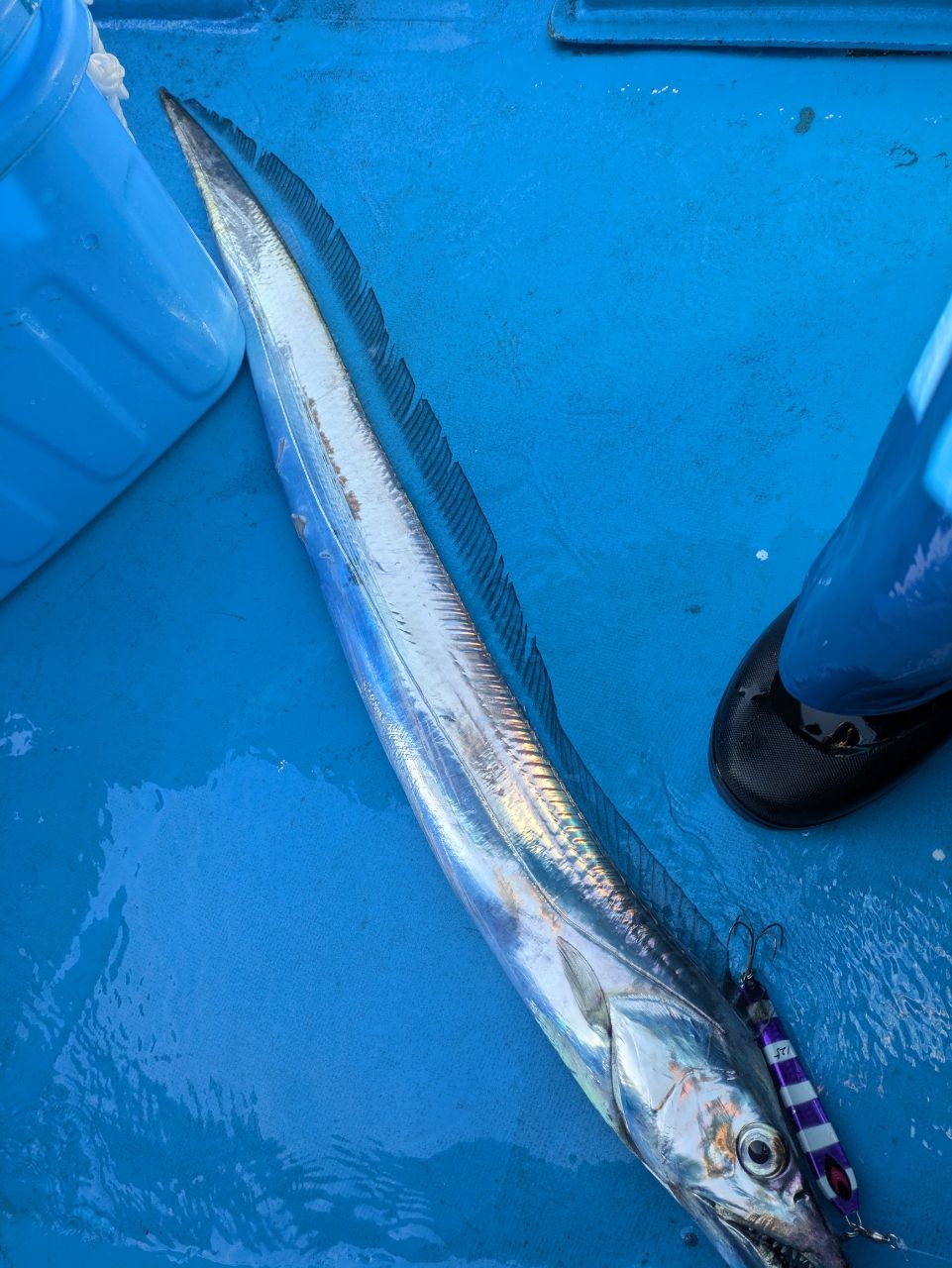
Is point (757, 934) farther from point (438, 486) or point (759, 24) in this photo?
point (759, 24)

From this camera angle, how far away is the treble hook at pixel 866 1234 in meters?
1.51

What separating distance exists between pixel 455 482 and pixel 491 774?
74cm

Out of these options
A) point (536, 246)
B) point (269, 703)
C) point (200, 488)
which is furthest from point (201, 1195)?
point (536, 246)

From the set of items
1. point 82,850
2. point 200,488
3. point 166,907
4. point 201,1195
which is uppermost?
point 200,488

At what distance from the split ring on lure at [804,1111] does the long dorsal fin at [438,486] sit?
90 millimetres

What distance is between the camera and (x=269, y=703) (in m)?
2.05

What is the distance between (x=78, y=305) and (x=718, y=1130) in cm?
198

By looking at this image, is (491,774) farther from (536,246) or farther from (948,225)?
(948,225)

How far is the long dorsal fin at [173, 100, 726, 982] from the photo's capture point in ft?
5.74

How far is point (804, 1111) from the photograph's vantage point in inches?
63.0

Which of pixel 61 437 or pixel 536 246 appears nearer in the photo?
pixel 61 437

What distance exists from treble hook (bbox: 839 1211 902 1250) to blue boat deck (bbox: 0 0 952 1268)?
0.04 m

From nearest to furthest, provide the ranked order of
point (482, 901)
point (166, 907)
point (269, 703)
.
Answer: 1. point (482, 901)
2. point (166, 907)
3. point (269, 703)

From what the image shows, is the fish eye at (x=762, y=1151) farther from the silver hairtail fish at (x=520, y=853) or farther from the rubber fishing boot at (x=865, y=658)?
the rubber fishing boot at (x=865, y=658)
